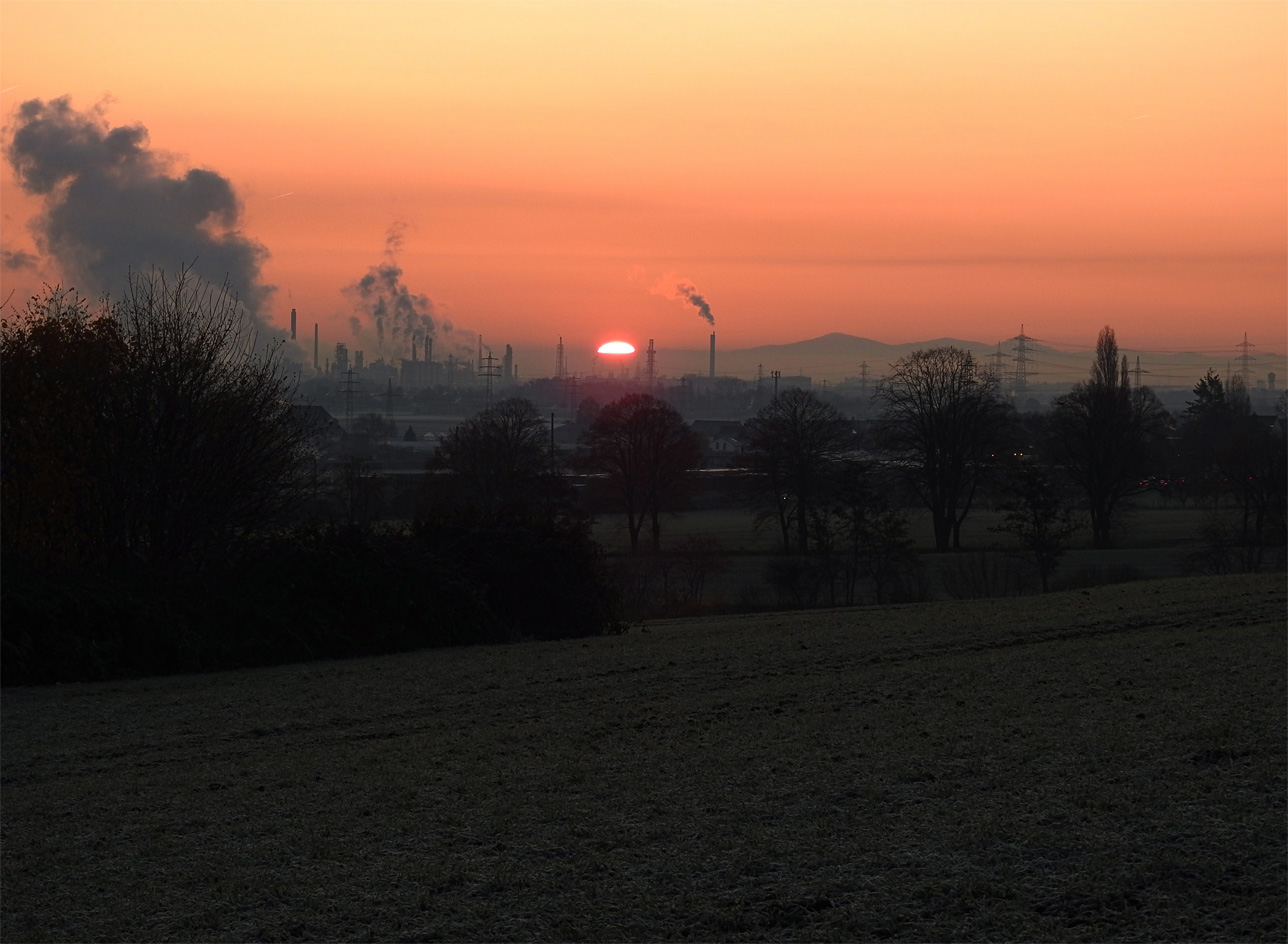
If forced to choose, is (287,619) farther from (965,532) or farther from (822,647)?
(965,532)

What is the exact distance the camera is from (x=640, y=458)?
185ft

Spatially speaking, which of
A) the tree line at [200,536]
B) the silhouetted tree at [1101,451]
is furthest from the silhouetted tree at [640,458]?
the tree line at [200,536]

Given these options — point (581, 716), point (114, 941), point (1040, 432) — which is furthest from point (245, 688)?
point (1040, 432)

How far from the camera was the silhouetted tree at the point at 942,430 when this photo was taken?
51438mm

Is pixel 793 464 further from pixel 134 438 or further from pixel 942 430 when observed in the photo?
pixel 134 438

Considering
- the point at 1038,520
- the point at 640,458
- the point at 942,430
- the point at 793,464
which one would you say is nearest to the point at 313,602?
the point at 1038,520

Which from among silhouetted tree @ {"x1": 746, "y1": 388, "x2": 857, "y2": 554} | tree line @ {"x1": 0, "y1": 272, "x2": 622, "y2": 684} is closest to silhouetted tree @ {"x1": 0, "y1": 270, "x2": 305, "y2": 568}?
tree line @ {"x1": 0, "y1": 272, "x2": 622, "y2": 684}

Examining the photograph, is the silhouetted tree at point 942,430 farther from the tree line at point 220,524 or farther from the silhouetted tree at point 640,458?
the tree line at point 220,524

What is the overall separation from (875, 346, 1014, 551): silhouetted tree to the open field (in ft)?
124

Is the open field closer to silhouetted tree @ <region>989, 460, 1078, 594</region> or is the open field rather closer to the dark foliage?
the dark foliage

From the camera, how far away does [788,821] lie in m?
7.36

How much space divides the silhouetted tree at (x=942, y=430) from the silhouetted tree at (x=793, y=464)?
2959mm

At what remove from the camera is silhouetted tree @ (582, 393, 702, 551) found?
55.7 metres

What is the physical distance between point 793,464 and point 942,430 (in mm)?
7130
